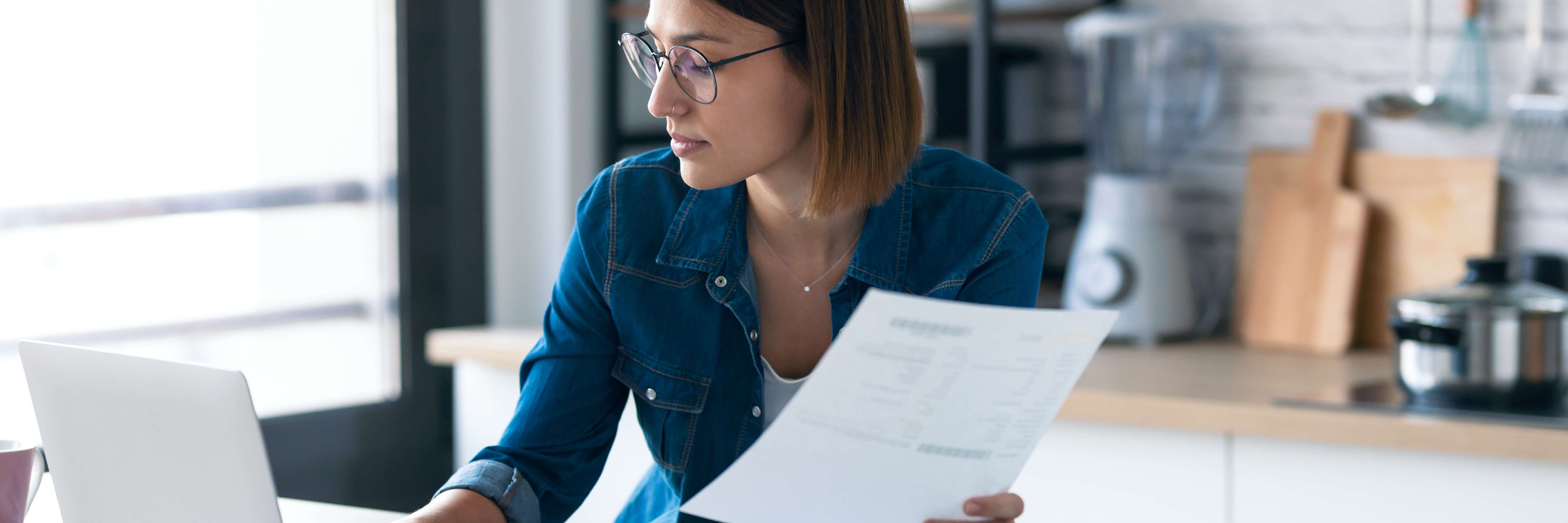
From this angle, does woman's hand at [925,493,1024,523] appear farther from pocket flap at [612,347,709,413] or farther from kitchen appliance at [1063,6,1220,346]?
kitchen appliance at [1063,6,1220,346]

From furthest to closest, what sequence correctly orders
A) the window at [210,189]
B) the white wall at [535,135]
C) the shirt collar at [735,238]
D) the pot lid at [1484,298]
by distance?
the white wall at [535,135], the window at [210,189], the pot lid at [1484,298], the shirt collar at [735,238]

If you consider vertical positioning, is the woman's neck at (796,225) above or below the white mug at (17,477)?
above

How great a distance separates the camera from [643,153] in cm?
115

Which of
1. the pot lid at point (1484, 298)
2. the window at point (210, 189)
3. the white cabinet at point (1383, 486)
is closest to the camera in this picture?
the white cabinet at point (1383, 486)

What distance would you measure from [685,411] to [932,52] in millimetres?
1301

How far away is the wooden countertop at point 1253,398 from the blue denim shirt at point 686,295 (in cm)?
37

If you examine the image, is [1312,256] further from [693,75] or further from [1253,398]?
[693,75]

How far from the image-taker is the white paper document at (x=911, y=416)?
2.43 feet

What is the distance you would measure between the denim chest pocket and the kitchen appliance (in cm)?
115

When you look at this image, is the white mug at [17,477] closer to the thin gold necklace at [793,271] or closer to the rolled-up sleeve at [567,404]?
the rolled-up sleeve at [567,404]

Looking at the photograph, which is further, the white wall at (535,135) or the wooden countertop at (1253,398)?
the white wall at (535,135)

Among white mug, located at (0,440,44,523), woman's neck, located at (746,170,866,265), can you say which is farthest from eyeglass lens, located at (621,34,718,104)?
white mug, located at (0,440,44,523)

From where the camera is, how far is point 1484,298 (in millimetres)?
1625

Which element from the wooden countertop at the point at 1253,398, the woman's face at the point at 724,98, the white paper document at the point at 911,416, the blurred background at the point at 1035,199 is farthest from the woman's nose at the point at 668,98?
the blurred background at the point at 1035,199
